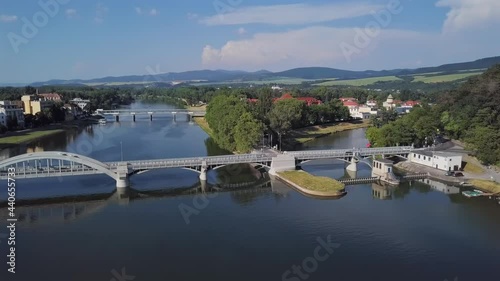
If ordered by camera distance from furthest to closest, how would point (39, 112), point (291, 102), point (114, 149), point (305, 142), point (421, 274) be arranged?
1. point (39, 112)
2. point (291, 102)
3. point (305, 142)
4. point (114, 149)
5. point (421, 274)

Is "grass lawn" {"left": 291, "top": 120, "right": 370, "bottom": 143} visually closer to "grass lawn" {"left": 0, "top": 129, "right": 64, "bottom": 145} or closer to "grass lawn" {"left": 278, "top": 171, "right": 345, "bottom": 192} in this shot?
"grass lawn" {"left": 278, "top": 171, "right": 345, "bottom": 192}

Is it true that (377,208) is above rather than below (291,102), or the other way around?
below

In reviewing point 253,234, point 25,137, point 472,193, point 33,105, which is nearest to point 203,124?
point 25,137

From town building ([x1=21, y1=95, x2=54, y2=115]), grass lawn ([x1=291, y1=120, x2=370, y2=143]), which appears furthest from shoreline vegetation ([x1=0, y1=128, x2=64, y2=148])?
grass lawn ([x1=291, y1=120, x2=370, y2=143])

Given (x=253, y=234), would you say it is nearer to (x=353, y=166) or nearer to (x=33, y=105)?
(x=353, y=166)

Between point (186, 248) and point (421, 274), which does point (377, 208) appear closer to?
point (421, 274)

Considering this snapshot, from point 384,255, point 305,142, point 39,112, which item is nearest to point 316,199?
point 384,255
